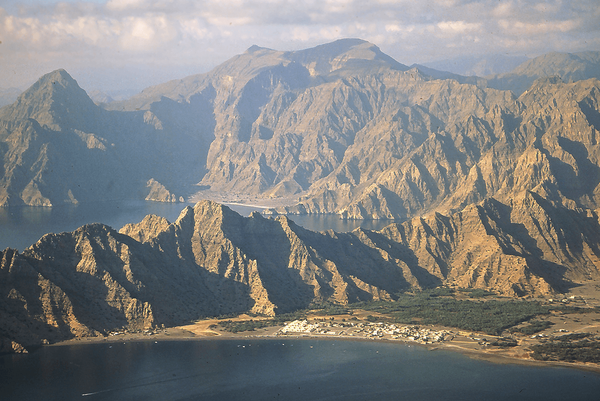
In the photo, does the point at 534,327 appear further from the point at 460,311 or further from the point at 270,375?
the point at 270,375

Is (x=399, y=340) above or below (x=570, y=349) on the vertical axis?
above

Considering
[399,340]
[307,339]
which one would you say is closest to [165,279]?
[307,339]

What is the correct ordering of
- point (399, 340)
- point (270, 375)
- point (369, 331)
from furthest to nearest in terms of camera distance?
point (369, 331) < point (399, 340) < point (270, 375)

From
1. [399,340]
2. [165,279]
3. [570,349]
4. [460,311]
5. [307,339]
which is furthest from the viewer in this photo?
[460,311]

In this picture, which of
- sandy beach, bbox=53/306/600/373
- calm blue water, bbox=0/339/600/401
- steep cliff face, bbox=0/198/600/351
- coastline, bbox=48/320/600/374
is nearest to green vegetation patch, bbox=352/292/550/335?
sandy beach, bbox=53/306/600/373

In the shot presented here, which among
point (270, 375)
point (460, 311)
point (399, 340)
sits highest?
point (460, 311)

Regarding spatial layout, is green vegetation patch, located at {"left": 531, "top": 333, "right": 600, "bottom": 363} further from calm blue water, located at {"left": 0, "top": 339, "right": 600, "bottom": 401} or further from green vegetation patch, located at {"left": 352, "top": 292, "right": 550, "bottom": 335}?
green vegetation patch, located at {"left": 352, "top": 292, "right": 550, "bottom": 335}

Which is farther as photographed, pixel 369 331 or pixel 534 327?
pixel 534 327
